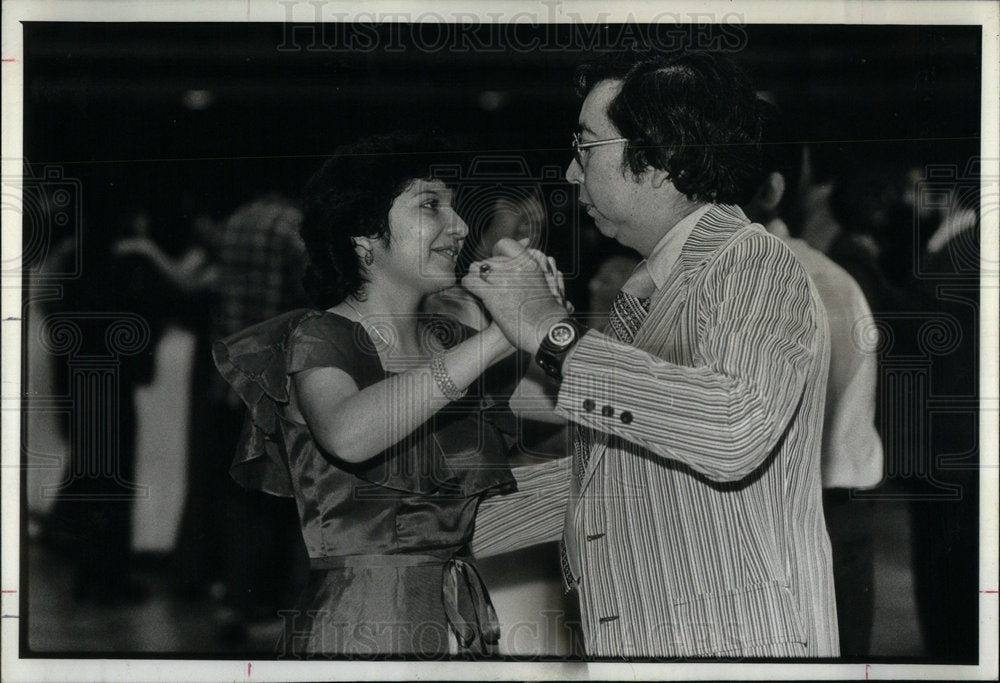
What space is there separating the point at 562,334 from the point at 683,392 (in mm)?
332

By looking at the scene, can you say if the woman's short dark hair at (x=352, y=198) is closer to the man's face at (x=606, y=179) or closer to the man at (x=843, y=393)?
the man's face at (x=606, y=179)

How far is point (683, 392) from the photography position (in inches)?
84.0

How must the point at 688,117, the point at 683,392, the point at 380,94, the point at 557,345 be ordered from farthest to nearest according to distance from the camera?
the point at 380,94
the point at 688,117
the point at 557,345
the point at 683,392

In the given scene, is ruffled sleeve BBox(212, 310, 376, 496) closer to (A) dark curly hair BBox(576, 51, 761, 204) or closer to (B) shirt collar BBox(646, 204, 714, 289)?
(B) shirt collar BBox(646, 204, 714, 289)

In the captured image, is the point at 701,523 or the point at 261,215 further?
the point at 261,215

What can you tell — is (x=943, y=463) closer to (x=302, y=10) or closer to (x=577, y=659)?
(x=577, y=659)

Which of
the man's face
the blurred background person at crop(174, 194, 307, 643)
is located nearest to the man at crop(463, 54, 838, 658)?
the man's face

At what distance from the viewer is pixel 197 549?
249cm

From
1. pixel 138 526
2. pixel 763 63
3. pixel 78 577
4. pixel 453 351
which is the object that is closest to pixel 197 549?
pixel 138 526

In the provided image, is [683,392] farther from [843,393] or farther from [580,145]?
[580,145]

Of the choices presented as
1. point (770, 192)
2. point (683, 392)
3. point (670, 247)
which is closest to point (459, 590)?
point (683, 392)

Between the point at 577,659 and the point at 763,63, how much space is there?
1.61m

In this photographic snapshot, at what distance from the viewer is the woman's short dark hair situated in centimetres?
244

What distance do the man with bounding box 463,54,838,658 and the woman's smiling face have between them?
90 millimetres
